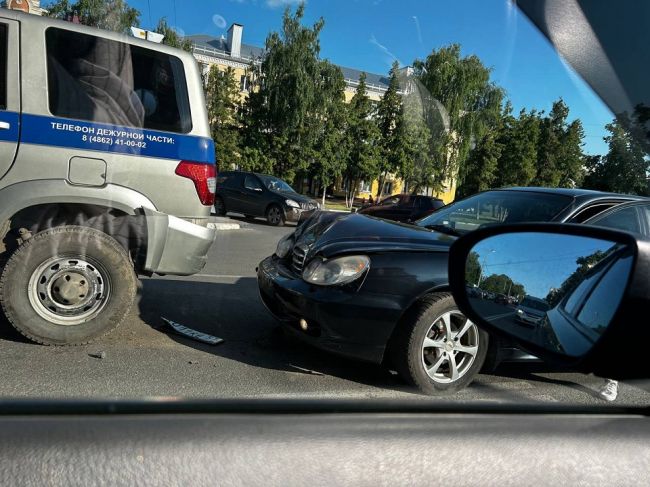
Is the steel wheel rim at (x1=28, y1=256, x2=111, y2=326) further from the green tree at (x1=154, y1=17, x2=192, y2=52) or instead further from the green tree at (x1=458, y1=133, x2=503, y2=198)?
the green tree at (x1=458, y1=133, x2=503, y2=198)

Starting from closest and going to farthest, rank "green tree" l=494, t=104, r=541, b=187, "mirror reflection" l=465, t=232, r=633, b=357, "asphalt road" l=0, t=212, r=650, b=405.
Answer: "mirror reflection" l=465, t=232, r=633, b=357, "green tree" l=494, t=104, r=541, b=187, "asphalt road" l=0, t=212, r=650, b=405

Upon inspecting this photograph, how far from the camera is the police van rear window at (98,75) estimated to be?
11.3 feet

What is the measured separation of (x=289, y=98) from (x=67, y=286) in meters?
2.18

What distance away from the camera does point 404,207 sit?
340cm

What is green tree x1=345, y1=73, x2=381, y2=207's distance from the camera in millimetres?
2485

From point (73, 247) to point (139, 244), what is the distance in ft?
1.42

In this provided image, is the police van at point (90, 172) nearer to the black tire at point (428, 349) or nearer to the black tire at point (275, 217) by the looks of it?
the black tire at point (428, 349)

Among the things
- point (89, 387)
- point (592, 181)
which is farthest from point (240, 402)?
point (89, 387)

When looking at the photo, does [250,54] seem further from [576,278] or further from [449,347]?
[449,347]

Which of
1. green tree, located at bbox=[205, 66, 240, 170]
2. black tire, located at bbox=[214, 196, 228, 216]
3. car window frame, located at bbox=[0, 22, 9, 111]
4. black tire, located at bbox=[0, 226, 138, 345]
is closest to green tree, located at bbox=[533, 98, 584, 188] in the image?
green tree, located at bbox=[205, 66, 240, 170]

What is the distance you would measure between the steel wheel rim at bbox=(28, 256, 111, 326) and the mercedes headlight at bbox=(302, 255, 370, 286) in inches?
58.3

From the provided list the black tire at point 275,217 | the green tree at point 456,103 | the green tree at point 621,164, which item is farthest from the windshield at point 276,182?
the black tire at point 275,217

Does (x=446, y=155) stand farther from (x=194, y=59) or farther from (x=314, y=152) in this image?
(x=194, y=59)

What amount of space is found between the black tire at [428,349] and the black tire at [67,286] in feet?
6.43
